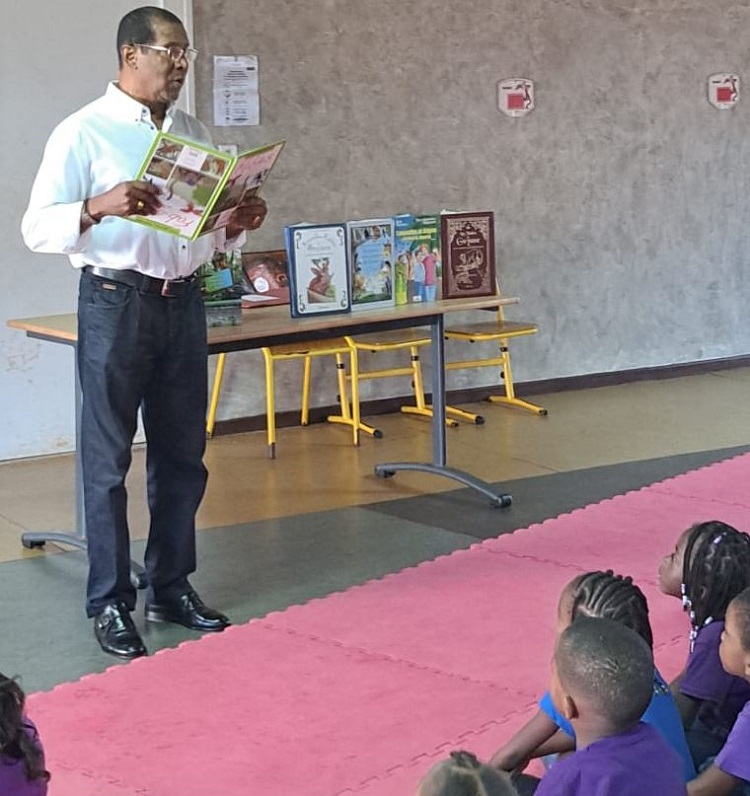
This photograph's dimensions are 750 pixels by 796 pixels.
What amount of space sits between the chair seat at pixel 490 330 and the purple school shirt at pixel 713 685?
14.6 feet

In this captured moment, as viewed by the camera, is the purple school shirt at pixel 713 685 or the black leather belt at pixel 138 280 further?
the black leather belt at pixel 138 280

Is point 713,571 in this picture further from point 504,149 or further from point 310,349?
point 504,149

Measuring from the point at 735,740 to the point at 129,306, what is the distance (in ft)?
7.11

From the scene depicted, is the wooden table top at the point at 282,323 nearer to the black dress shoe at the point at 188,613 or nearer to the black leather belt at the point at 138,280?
the black leather belt at the point at 138,280

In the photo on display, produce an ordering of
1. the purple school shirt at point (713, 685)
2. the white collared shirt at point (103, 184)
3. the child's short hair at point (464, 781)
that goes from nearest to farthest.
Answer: the child's short hair at point (464, 781) < the purple school shirt at point (713, 685) < the white collared shirt at point (103, 184)

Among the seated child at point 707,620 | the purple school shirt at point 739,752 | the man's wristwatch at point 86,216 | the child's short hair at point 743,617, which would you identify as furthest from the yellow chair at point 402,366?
the purple school shirt at point 739,752

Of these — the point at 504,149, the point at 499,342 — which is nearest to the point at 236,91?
the point at 504,149

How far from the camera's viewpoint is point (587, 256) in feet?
27.2

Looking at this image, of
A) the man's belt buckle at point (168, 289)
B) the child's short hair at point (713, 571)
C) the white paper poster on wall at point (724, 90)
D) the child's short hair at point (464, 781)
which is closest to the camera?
the child's short hair at point (464, 781)

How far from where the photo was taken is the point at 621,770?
2.20 metres

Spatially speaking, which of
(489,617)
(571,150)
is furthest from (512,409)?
(489,617)

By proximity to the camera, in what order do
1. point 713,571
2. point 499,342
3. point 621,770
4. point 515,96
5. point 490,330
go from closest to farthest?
point 621,770 → point 713,571 → point 490,330 → point 515,96 → point 499,342

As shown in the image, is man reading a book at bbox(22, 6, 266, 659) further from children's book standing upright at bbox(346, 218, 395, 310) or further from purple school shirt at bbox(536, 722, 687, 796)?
purple school shirt at bbox(536, 722, 687, 796)

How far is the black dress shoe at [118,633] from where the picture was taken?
161 inches
